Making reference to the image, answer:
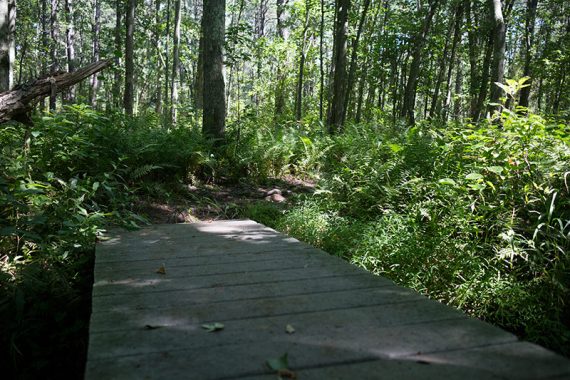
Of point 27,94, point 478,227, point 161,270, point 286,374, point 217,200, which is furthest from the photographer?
point 217,200

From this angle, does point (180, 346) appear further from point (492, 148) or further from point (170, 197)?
point (170, 197)

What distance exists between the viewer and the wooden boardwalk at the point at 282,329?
1.73 meters

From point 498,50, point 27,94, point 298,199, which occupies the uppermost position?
point 498,50

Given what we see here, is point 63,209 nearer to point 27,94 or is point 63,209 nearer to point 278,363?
point 27,94

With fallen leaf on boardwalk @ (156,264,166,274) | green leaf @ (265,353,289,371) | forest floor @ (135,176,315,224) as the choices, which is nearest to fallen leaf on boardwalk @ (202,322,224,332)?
green leaf @ (265,353,289,371)

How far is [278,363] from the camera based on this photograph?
177 centimetres

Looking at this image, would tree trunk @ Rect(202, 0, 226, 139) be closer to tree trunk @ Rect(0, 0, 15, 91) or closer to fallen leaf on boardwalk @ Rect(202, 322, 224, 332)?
tree trunk @ Rect(0, 0, 15, 91)

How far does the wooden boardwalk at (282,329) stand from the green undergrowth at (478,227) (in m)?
1.23

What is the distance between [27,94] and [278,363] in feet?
16.8

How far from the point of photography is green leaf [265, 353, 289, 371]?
1.74 metres

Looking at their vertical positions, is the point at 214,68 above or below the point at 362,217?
above

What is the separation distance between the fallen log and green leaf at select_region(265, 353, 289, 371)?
4.88 meters

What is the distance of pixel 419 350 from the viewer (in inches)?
74.9

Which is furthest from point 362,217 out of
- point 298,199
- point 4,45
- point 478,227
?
point 4,45
